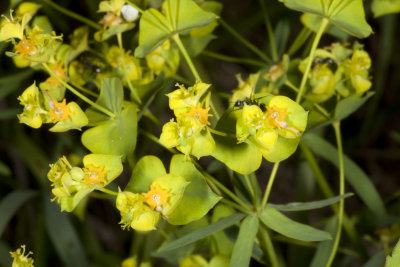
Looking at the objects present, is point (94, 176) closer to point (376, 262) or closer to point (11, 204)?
point (376, 262)

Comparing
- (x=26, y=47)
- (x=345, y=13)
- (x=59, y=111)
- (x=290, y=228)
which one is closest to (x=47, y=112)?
(x=59, y=111)

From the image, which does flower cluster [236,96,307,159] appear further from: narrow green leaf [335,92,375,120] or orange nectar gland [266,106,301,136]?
narrow green leaf [335,92,375,120]

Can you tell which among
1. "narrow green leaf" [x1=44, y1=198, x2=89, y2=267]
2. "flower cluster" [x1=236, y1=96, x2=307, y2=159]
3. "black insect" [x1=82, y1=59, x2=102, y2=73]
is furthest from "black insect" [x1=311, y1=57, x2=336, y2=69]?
"narrow green leaf" [x1=44, y1=198, x2=89, y2=267]

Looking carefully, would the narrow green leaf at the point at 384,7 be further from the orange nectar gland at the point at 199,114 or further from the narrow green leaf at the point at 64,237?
the narrow green leaf at the point at 64,237

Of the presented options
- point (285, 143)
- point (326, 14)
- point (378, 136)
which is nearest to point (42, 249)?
point (285, 143)

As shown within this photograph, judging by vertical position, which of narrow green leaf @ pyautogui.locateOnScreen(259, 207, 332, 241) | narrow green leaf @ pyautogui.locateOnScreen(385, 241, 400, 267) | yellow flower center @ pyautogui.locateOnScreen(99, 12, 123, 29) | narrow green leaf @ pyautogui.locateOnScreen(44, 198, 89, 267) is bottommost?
narrow green leaf @ pyautogui.locateOnScreen(44, 198, 89, 267)
